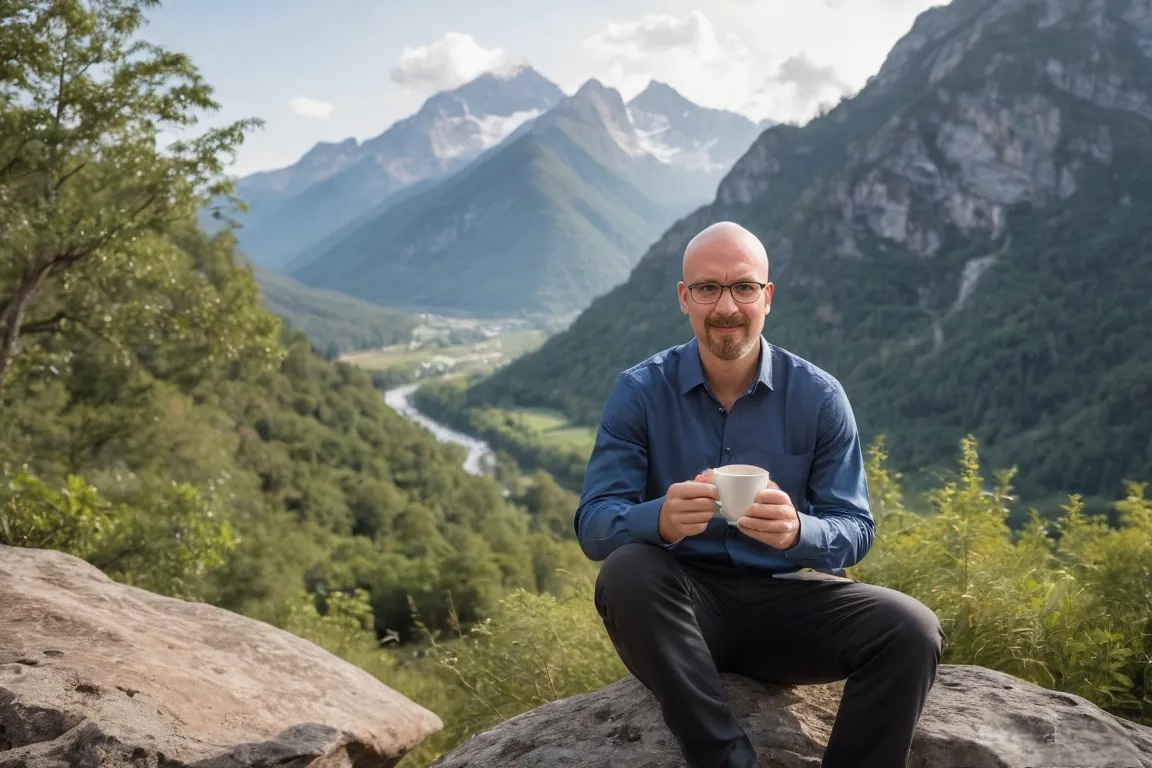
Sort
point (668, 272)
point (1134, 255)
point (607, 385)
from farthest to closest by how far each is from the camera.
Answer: point (668, 272) < point (607, 385) < point (1134, 255)

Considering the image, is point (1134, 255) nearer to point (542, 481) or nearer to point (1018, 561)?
point (542, 481)

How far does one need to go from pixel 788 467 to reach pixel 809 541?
0.52m

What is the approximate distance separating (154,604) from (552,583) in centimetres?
3824

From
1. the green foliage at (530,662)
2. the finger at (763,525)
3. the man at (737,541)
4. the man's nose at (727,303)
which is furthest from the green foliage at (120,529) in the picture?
the finger at (763,525)

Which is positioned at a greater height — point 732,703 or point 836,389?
point 836,389

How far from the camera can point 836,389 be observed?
3844 millimetres

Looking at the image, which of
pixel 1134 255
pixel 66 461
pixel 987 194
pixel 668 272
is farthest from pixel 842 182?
pixel 66 461

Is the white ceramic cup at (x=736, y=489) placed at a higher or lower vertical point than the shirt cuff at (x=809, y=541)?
higher

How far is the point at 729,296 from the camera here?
3.73 metres

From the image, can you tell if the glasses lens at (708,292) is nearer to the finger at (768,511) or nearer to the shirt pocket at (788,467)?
the shirt pocket at (788,467)

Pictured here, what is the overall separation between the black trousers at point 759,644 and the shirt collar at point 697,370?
81cm

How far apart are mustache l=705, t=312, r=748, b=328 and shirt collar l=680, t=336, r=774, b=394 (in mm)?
192

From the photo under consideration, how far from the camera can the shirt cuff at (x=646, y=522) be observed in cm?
334

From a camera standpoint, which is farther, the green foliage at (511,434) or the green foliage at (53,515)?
the green foliage at (511,434)
